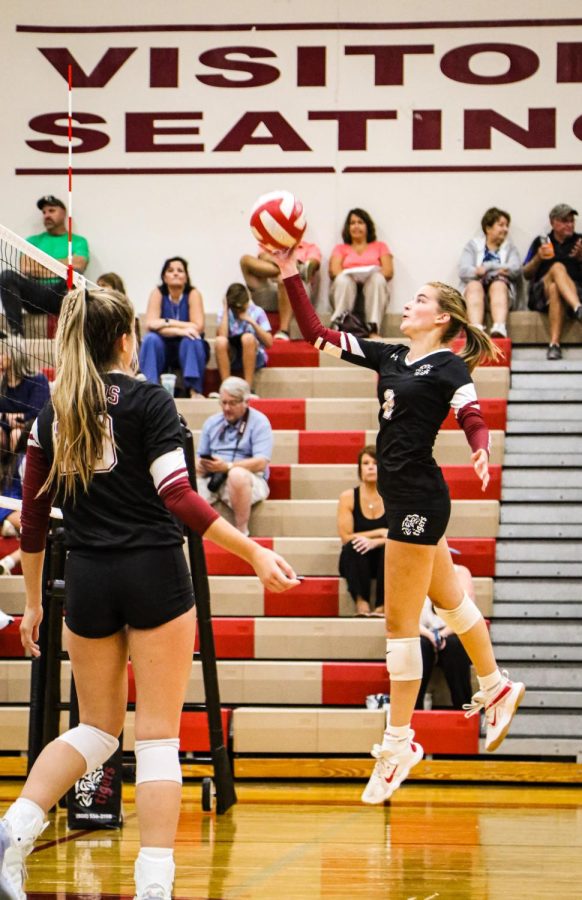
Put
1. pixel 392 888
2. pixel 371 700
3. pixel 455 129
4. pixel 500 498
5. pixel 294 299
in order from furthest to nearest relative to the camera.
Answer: pixel 455 129
pixel 500 498
pixel 371 700
pixel 294 299
pixel 392 888

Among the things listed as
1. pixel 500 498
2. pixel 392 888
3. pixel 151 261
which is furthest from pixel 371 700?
pixel 151 261

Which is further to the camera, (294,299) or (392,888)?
(294,299)

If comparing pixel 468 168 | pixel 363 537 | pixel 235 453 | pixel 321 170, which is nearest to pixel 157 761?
pixel 363 537

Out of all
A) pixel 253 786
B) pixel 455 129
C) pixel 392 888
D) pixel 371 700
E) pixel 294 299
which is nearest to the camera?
pixel 392 888

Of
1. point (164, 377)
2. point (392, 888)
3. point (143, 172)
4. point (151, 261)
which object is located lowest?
point (392, 888)

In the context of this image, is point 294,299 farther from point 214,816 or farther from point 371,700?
point 371,700

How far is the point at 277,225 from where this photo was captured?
17.0ft

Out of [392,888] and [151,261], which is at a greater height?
[151,261]

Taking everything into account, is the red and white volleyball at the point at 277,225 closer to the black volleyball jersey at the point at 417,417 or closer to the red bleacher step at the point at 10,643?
the black volleyball jersey at the point at 417,417

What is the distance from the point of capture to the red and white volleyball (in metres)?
5.17

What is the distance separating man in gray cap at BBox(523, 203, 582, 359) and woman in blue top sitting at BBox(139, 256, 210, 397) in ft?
9.14

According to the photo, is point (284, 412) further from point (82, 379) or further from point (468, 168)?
point (82, 379)

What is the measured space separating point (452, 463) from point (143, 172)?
447cm

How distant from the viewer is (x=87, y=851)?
513 centimetres
